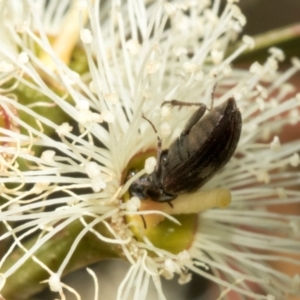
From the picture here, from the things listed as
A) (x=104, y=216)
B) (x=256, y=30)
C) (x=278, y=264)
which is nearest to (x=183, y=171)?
(x=104, y=216)

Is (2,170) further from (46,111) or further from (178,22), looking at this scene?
(178,22)

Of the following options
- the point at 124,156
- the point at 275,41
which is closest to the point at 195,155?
the point at 124,156

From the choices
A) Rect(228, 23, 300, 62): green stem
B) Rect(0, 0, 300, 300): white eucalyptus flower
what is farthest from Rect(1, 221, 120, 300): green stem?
Rect(228, 23, 300, 62): green stem

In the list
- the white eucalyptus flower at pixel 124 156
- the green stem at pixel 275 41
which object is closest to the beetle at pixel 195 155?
the white eucalyptus flower at pixel 124 156

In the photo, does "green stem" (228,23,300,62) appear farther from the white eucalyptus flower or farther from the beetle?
the beetle

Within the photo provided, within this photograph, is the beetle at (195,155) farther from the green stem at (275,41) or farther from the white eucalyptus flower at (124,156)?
the green stem at (275,41)
